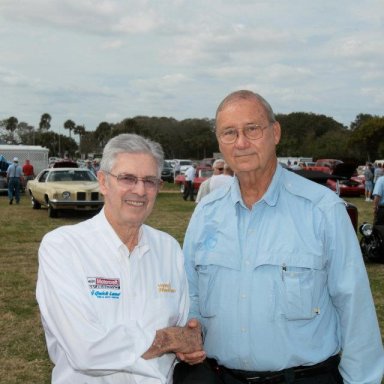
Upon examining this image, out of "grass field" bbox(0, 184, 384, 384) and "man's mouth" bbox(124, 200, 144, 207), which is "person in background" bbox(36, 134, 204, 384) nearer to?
"man's mouth" bbox(124, 200, 144, 207)

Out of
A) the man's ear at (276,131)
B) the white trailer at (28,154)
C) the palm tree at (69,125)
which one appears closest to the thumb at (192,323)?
the man's ear at (276,131)

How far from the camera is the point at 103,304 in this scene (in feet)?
7.66

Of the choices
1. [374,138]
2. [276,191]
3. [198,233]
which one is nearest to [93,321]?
[198,233]

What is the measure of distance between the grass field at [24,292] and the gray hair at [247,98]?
3.37 metres

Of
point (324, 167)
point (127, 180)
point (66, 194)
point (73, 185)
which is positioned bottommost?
point (66, 194)

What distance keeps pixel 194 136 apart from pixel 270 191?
111 metres

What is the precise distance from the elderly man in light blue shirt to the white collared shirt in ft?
0.74

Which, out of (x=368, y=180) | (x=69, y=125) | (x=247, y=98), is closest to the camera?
(x=247, y=98)

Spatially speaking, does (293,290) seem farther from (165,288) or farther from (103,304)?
(103,304)

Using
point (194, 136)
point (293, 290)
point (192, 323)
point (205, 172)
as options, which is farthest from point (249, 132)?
point (194, 136)

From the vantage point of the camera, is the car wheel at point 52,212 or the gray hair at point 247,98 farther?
the car wheel at point 52,212

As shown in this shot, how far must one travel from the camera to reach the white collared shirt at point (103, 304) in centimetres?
224

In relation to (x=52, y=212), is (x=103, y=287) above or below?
above

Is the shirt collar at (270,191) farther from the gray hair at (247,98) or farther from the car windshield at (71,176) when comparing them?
the car windshield at (71,176)
